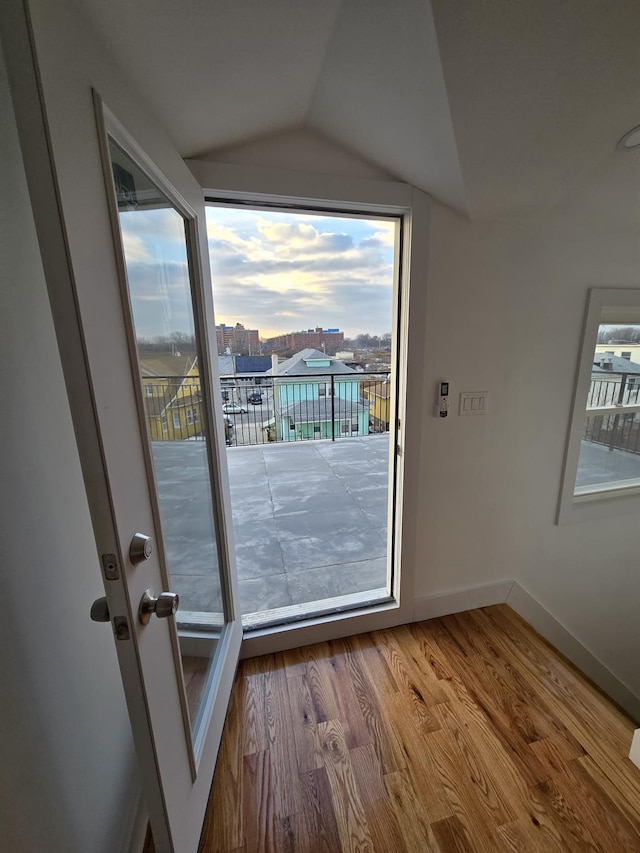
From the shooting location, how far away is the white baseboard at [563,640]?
200cm

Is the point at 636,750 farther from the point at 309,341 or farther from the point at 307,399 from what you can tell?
the point at 307,399

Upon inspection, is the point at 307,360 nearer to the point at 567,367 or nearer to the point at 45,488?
the point at 567,367

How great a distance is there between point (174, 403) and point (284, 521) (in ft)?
6.88

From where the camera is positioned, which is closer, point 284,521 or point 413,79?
point 413,79

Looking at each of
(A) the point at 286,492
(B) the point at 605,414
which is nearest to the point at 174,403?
(B) the point at 605,414

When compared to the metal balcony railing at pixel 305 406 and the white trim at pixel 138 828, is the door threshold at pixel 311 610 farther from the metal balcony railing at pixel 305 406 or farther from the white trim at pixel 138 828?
the metal balcony railing at pixel 305 406

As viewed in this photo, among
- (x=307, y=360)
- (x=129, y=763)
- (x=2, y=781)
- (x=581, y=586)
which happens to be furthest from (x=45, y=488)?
(x=307, y=360)

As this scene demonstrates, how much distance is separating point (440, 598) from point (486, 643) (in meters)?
0.27

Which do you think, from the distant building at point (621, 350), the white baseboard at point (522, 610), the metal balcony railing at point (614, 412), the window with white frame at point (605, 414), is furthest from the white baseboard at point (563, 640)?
the distant building at point (621, 350)

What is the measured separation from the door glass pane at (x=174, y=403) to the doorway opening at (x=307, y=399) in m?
0.43

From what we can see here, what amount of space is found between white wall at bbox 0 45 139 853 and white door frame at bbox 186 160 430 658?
776 mm

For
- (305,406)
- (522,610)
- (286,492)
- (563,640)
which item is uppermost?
(305,406)

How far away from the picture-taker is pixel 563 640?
81.3 inches

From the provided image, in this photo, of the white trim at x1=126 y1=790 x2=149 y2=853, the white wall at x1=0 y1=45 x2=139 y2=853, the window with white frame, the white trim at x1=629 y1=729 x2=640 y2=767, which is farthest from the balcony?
the window with white frame
